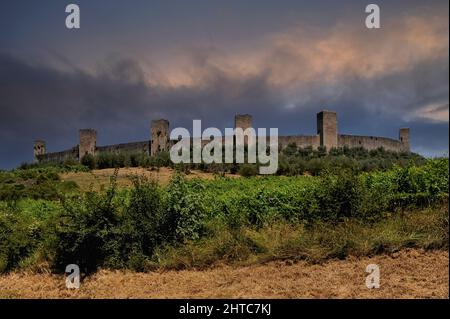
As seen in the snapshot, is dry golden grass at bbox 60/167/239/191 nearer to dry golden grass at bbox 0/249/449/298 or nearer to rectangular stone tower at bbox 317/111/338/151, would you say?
rectangular stone tower at bbox 317/111/338/151

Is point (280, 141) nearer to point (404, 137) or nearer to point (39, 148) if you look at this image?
point (404, 137)

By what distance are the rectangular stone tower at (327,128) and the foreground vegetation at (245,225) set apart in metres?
31.7

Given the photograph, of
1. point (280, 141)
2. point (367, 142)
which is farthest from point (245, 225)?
point (367, 142)

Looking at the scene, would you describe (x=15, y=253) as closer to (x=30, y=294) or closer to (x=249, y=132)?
(x=30, y=294)

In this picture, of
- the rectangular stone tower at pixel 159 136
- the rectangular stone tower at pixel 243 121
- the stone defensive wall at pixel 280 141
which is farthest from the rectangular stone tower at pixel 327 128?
the rectangular stone tower at pixel 159 136

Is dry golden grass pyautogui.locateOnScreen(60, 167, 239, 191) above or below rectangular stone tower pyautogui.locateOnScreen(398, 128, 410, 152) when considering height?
below

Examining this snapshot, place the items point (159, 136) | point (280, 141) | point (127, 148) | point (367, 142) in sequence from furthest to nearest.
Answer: point (367, 142)
point (127, 148)
point (159, 136)
point (280, 141)

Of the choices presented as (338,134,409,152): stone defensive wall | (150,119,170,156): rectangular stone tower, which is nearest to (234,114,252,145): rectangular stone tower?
(150,119,170,156): rectangular stone tower

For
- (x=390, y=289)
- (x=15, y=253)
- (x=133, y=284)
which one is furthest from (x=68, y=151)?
(x=390, y=289)

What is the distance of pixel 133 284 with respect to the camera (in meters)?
8.63

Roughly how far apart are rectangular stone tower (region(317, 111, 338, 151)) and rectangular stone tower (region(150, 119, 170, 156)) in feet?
46.0

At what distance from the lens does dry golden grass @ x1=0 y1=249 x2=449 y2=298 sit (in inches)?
276

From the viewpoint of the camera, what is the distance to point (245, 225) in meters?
10.6

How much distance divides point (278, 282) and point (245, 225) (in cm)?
298
